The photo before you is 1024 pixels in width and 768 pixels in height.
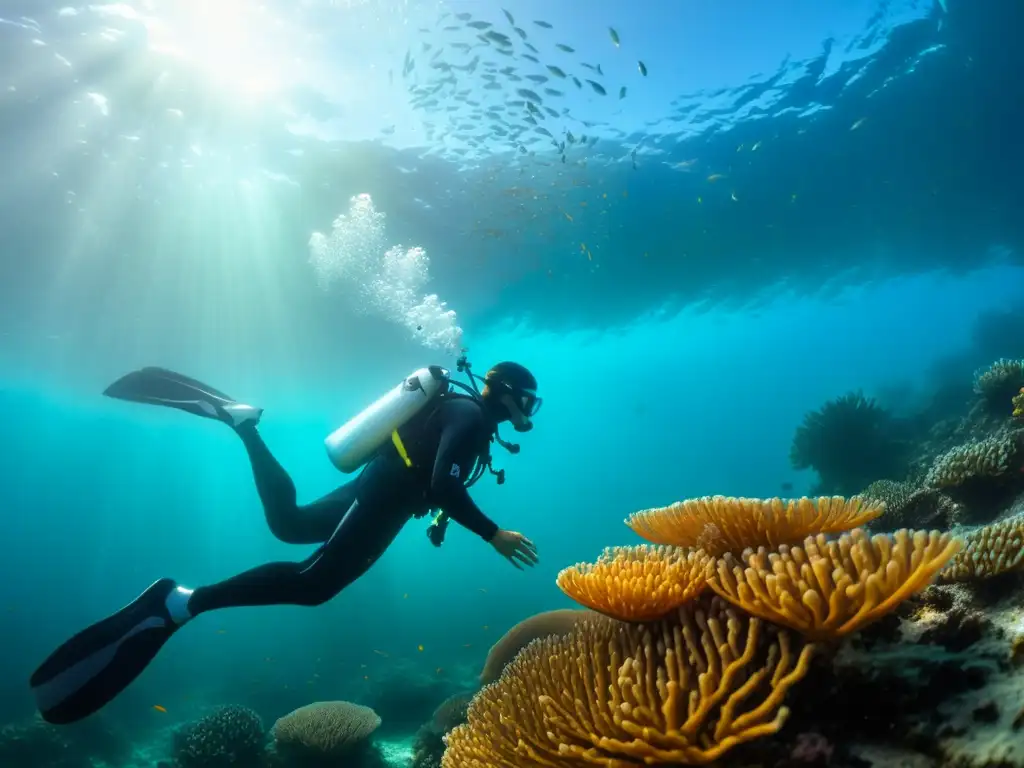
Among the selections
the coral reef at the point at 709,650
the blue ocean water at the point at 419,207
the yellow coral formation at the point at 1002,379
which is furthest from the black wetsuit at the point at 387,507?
the blue ocean water at the point at 419,207

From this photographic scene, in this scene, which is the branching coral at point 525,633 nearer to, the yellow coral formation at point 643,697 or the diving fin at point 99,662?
the yellow coral formation at point 643,697

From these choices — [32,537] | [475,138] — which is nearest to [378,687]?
[475,138]

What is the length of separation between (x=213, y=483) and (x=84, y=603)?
143ft

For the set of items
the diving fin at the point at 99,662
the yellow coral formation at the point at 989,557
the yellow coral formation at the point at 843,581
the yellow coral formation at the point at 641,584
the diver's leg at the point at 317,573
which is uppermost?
the diver's leg at the point at 317,573

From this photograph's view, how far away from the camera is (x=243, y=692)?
21891 mm

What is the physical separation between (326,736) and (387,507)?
17.5ft

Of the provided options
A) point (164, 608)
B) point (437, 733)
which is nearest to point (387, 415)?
point (164, 608)

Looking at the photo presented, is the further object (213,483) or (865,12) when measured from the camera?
(213,483)

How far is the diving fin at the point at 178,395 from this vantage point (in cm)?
679

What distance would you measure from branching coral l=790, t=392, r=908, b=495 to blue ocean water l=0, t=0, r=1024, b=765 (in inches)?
194

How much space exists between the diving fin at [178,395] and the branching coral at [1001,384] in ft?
38.1

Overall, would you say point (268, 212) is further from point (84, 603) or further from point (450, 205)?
point (84, 603)

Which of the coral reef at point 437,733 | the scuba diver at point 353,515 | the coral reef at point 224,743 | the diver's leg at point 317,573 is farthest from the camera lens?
the coral reef at point 224,743

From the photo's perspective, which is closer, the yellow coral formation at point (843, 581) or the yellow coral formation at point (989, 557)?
the yellow coral formation at point (843, 581)
